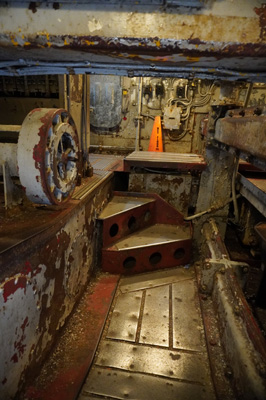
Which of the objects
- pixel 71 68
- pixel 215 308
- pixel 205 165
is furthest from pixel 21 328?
pixel 205 165

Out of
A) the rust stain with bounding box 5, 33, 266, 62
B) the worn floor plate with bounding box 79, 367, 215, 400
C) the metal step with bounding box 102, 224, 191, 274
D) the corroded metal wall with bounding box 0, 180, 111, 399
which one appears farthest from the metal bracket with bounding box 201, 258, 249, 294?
the rust stain with bounding box 5, 33, 266, 62

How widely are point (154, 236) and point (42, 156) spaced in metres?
2.50

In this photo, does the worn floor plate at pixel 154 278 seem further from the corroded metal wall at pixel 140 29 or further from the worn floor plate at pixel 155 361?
the corroded metal wall at pixel 140 29

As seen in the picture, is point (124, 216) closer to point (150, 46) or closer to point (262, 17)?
point (150, 46)

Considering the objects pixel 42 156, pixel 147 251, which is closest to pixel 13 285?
pixel 42 156

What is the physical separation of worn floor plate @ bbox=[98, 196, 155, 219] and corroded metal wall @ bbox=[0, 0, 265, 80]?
2469mm

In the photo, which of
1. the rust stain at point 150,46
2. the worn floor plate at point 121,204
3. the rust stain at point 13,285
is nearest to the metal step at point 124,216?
the worn floor plate at point 121,204

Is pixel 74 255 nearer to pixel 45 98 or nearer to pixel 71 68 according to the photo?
pixel 71 68

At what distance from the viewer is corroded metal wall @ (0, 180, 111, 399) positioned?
151 cm

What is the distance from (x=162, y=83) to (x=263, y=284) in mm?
6482

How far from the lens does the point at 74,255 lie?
8.65 feet

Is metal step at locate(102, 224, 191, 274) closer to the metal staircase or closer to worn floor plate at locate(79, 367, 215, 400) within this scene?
the metal staircase

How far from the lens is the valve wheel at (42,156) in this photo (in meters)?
1.79

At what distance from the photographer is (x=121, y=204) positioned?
3.97 metres
